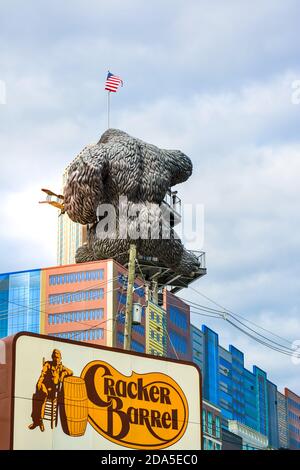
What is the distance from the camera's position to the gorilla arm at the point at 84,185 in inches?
2147

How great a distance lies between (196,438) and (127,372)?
94.5 inches

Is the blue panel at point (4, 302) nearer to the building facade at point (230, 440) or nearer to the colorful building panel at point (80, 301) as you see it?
the colorful building panel at point (80, 301)

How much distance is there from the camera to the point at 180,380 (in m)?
25.4

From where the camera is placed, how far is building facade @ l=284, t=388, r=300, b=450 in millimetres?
104625

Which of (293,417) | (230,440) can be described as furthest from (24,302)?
(293,417)

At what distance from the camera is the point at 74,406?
2311 cm

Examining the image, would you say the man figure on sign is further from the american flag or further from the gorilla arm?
the american flag

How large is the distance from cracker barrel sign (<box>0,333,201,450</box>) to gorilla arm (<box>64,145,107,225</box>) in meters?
29.8

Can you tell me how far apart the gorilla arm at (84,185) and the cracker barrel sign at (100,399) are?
29.8 metres

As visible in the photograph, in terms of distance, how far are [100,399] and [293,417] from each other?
85.7 metres

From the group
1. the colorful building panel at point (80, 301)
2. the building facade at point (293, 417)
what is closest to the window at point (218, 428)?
the colorful building panel at point (80, 301)

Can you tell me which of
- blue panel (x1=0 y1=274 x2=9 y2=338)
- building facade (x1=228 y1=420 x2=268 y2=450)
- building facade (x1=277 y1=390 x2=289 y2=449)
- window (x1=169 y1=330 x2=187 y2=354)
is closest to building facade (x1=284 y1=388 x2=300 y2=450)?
building facade (x1=277 y1=390 x2=289 y2=449)

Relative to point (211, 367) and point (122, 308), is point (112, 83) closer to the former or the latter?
point (122, 308)
